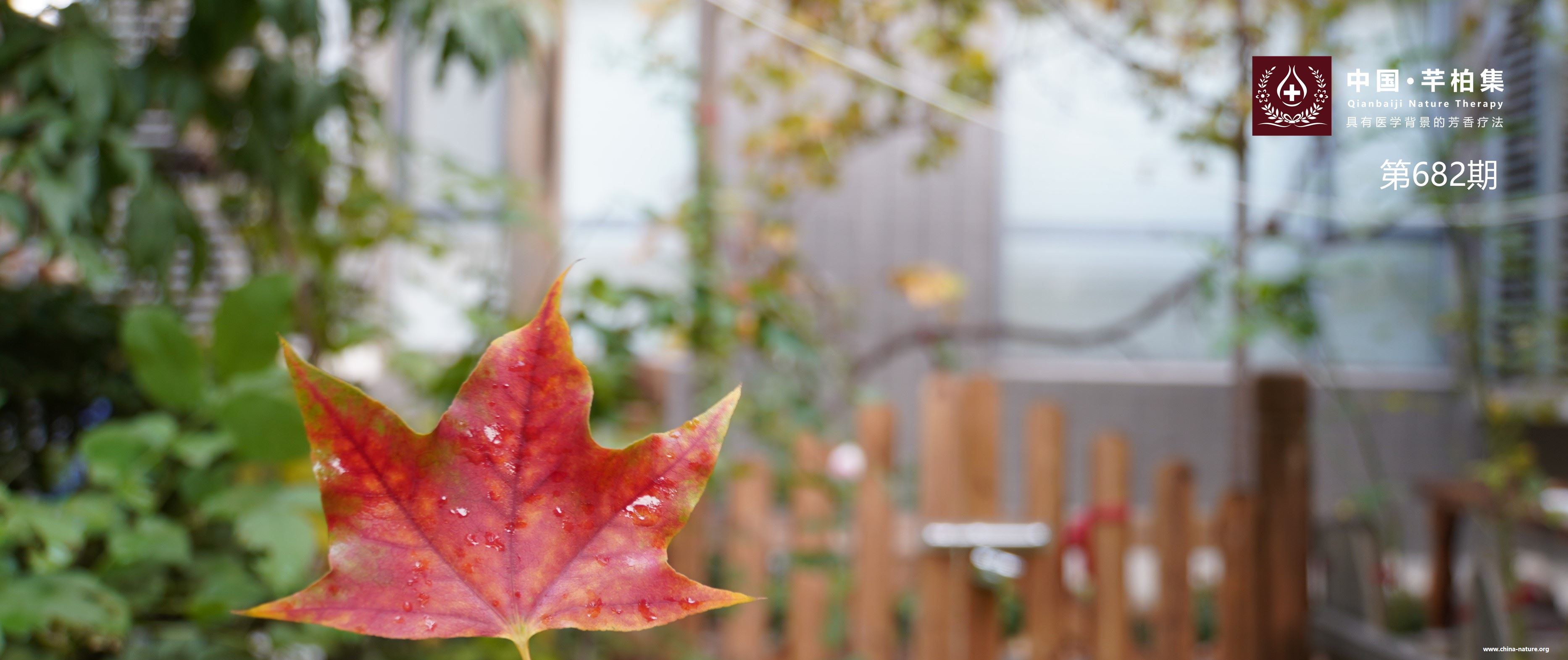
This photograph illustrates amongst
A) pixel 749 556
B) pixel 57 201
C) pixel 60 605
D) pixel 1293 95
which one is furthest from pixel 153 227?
pixel 749 556

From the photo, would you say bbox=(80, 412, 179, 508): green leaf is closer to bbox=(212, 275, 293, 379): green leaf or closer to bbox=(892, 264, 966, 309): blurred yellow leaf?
bbox=(212, 275, 293, 379): green leaf

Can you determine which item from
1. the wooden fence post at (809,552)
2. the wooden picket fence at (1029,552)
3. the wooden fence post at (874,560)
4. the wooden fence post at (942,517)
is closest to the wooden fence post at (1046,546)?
the wooden picket fence at (1029,552)

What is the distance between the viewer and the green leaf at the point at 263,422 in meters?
0.63

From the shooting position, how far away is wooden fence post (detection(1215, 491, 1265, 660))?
4.86ft

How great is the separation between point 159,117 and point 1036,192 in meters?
2.81

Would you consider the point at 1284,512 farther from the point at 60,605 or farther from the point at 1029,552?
the point at 60,605

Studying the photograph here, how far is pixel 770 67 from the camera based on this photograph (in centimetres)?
204

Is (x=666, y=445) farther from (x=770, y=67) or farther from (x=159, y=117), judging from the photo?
(x=770, y=67)

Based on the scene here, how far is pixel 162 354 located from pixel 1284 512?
1.60 metres

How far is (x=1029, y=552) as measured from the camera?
1.52 metres

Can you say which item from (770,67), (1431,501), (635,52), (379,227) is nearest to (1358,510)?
(1431,501)

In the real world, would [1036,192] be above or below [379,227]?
above

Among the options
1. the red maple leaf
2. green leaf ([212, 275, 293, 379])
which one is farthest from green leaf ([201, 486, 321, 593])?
the red maple leaf

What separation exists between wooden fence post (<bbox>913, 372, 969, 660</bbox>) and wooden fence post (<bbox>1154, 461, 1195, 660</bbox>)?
345 mm
